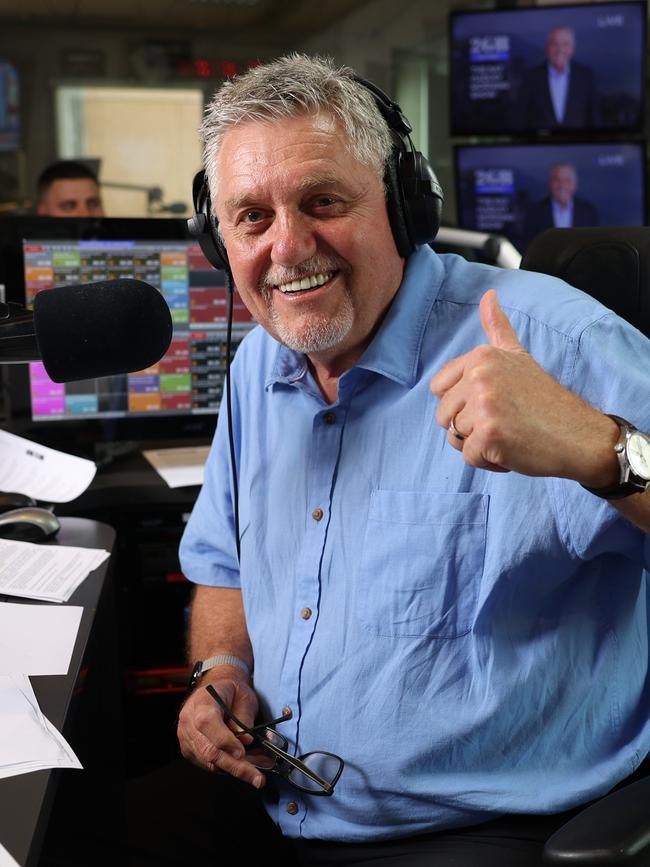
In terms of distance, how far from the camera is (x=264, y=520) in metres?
1.19

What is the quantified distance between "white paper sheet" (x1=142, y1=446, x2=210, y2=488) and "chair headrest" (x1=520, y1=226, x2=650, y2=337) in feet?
2.43

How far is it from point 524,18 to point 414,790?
9.18ft

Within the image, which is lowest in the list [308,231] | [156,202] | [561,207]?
[308,231]

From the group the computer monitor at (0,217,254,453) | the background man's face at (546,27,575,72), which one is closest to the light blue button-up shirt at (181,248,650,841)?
the computer monitor at (0,217,254,453)

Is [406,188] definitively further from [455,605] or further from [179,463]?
[179,463]

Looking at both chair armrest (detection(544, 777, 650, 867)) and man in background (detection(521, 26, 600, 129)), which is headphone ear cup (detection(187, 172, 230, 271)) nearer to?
chair armrest (detection(544, 777, 650, 867))

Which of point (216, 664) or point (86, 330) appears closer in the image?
point (86, 330)

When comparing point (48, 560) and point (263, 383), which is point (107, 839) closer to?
point (48, 560)

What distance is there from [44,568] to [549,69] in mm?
2604

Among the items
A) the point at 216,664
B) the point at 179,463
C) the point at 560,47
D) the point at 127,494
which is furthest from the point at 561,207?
the point at 216,664

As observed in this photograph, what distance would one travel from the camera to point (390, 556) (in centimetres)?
105

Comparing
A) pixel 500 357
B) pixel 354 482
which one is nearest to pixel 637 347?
pixel 500 357

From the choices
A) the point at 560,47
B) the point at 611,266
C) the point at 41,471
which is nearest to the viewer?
the point at 611,266

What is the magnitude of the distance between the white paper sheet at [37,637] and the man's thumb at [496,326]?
0.54 meters
